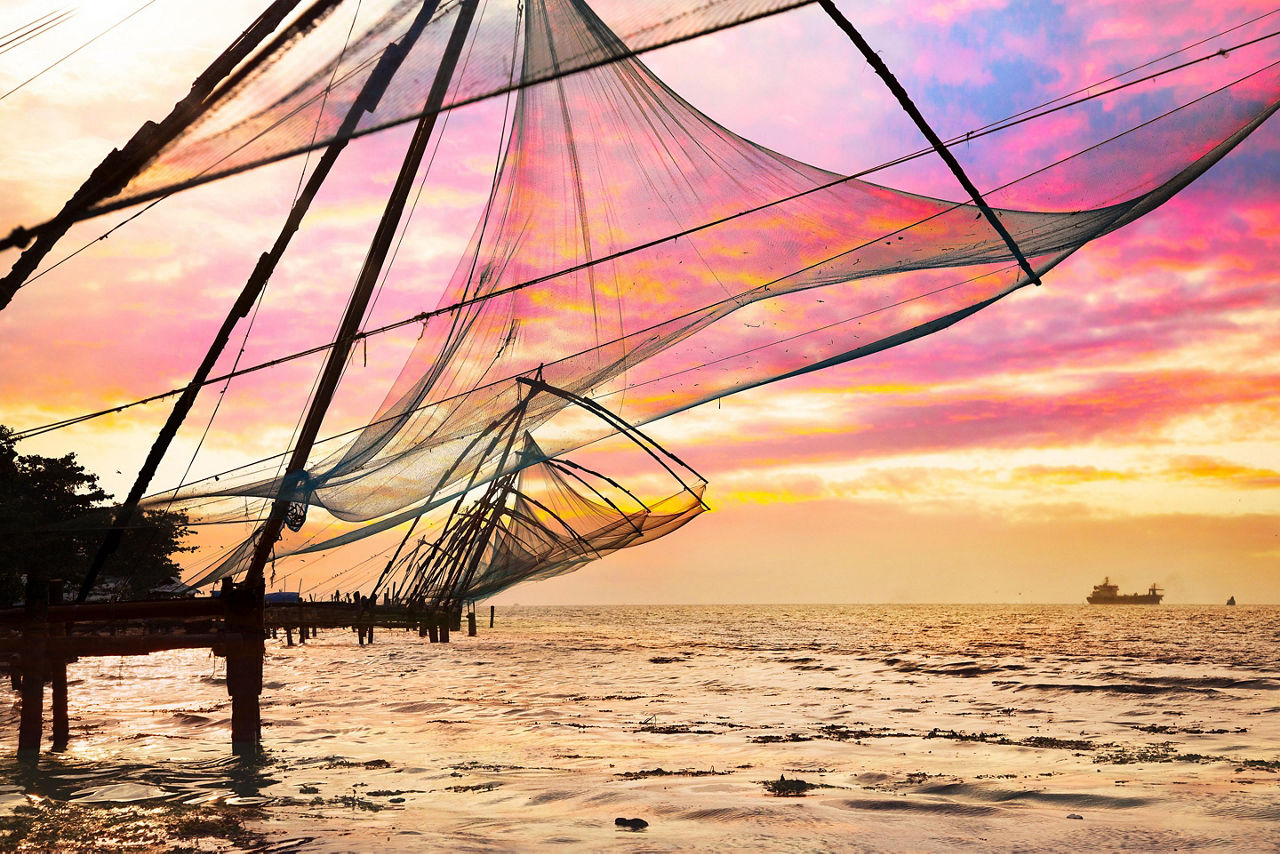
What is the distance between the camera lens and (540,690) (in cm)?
2253

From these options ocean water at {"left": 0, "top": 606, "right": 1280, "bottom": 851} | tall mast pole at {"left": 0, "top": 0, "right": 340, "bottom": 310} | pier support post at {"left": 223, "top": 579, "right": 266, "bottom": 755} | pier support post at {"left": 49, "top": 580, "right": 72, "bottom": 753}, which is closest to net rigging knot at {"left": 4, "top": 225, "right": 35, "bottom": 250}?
tall mast pole at {"left": 0, "top": 0, "right": 340, "bottom": 310}

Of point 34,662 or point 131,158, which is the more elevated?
point 131,158

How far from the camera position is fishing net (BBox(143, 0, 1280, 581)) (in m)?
6.44

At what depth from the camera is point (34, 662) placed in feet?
32.6

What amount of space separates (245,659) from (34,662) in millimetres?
1948

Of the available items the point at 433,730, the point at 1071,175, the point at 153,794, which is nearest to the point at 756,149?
the point at 1071,175

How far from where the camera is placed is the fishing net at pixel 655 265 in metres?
6.44

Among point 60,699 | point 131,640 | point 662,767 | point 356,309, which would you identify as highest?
point 356,309

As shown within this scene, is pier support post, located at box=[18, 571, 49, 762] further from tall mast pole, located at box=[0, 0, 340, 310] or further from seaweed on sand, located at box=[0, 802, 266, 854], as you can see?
tall mast pole, located at box=[0, 0, 340, 310]

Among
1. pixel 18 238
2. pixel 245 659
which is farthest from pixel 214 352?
pixel 18 238

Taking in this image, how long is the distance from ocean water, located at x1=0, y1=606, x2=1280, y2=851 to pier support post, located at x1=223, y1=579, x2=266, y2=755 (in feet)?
1.21

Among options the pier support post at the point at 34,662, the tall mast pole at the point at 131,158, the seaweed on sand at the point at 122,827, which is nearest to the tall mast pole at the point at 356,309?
the seaweed on sand at the point at 122,827

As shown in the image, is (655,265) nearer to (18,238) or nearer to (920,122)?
(920,122)

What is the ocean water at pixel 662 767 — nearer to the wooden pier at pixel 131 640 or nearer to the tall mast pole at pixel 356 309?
the wooden pier at pixel 131 640
